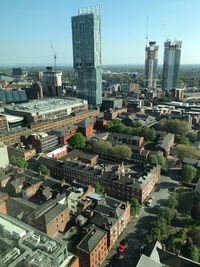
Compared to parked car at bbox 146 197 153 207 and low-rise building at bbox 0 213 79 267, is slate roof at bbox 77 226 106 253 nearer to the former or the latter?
low-rise building at bbox 0 213 79 267

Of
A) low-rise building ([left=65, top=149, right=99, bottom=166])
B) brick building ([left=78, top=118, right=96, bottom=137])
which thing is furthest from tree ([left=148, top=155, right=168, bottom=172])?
brick building ([left=78, top=118, right=96, bottom=137])

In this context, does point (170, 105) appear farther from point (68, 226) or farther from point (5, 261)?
point (5, 261)

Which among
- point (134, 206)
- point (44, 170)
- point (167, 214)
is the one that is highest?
point (44, 170)

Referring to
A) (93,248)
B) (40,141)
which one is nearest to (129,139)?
(40,141)

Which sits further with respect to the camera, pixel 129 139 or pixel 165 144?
pixel 129 139

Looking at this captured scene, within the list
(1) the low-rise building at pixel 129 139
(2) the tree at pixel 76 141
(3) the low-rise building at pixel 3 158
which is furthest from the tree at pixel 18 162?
(1) the low-rise building at pixel 129 139

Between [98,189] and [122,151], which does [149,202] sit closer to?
[98,189]
